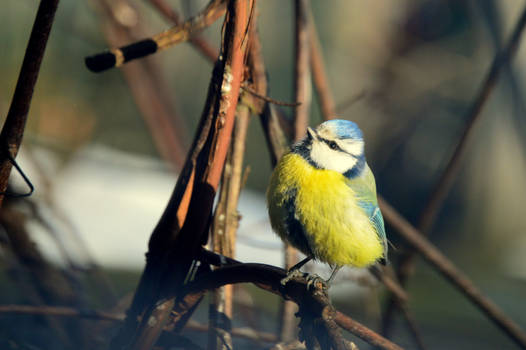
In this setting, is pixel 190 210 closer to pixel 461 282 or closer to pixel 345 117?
pixel 461 282

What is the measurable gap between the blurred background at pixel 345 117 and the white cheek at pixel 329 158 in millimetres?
454

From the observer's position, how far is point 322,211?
1.10 meters

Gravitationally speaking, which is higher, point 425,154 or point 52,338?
point 425,154

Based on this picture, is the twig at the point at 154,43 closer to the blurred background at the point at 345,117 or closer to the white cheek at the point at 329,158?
the white cheek at the point at 329,158

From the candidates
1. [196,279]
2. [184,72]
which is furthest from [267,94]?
[184,72]

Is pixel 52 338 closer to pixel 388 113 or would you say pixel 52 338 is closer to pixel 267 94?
pixel 267 94

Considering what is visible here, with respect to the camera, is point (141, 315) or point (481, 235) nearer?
point (141, 315)

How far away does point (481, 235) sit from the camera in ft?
10.1

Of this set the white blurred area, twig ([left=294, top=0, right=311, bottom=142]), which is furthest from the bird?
the white blurred area

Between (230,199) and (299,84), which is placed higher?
(299,84)

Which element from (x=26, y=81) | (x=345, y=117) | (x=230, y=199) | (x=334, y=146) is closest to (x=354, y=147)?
(x=334, y=146)

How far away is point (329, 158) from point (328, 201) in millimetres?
121

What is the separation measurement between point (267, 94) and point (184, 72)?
2070 mm

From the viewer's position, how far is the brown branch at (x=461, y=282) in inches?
49.7
